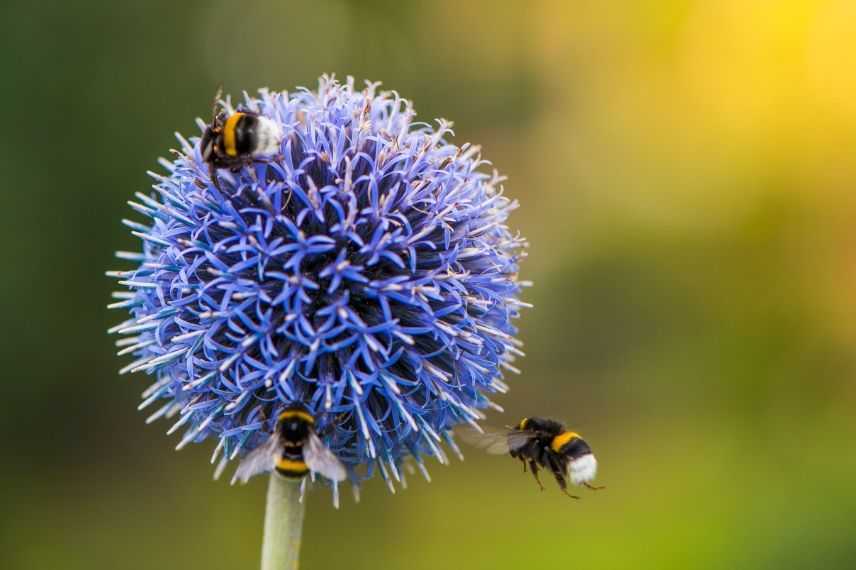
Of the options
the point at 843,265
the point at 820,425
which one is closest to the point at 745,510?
the point at 820,425

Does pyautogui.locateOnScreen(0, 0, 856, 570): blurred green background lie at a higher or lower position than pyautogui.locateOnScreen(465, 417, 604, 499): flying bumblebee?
higher

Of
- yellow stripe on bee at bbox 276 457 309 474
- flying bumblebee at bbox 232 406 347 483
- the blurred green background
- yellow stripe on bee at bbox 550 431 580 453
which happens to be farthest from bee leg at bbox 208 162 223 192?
the blurred green background

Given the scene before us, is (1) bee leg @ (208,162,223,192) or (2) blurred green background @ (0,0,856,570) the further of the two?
(2) blurred green background @ (0,0,856,570)

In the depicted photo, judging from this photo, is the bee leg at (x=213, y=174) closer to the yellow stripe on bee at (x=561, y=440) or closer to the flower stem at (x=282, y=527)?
the flower stem at (x=282, y=527)

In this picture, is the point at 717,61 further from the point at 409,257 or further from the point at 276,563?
the point at 276,563

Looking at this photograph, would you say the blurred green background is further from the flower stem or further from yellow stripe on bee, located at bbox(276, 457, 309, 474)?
yellow stripe on bee, located at bbox(276, 457, 309, 474)

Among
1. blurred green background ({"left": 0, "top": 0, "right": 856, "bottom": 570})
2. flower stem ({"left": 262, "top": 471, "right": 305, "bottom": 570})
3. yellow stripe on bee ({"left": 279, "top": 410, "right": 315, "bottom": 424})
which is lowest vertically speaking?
flower stem ({"left": 262, "top": 471, "right": 305, "bottom": 570})

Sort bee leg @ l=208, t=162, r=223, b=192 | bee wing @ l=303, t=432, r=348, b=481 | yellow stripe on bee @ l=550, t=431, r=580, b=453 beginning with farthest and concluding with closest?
yellow stripe on bee @ l=550, t=431, r=580, b=453, bee leg @ l=208, t=162, r=223, b=192, bee wing @ l=303, t=432, r=348, b=481

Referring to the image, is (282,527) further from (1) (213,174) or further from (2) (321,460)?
(1) (213,174)
